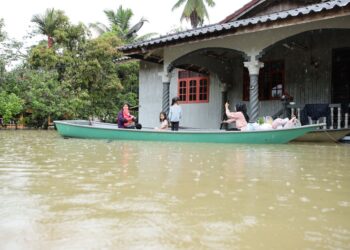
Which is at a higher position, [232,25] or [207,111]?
[232,25]

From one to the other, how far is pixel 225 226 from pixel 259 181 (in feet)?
5.81

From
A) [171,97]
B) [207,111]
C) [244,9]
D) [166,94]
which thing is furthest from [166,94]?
[244,9]

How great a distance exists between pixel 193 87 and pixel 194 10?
13.1 m

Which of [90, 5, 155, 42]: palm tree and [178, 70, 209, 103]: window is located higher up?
[90, 5, 155, 42]: palm tree

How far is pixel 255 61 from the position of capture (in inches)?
448

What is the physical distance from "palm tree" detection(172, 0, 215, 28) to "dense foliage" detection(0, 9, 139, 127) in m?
6.71

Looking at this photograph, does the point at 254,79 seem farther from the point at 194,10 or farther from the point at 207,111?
the point at 194,10

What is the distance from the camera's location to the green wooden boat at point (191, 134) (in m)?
9.36

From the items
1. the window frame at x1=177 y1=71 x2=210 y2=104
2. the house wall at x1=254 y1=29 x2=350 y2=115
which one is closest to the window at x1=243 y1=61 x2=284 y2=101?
the house wall at x1=254 y1=29 x2=350 y2=115

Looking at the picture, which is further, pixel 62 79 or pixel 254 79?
pixel 62 79

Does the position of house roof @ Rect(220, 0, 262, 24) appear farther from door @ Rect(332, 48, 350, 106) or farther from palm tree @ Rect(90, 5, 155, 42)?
palm tree @ Rect(90, 5, 155, 42)

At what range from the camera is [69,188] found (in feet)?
11.8

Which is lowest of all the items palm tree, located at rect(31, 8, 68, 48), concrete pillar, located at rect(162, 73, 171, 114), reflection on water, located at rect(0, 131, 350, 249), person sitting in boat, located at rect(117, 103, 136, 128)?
reflection on water, located at rect(0, 131, 350, 249)

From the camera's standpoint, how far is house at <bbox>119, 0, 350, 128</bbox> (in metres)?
10.7
